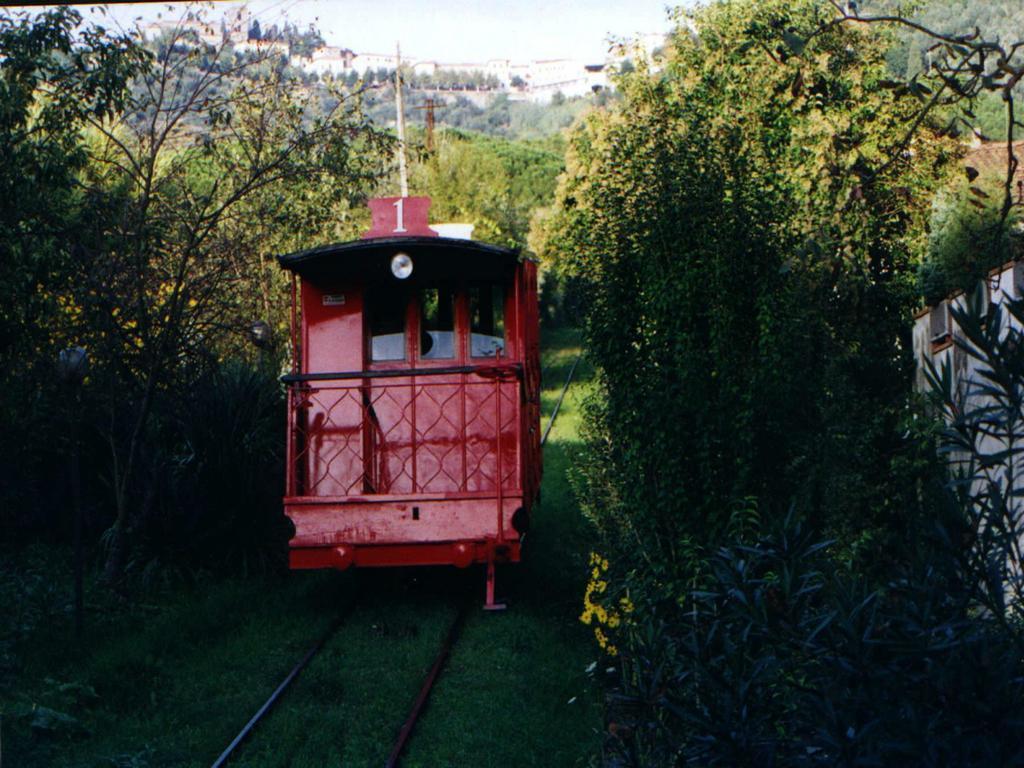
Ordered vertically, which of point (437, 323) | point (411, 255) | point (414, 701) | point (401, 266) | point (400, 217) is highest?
point (400, 217)

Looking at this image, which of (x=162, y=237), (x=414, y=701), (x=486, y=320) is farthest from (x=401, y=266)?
(x=414, y=701)

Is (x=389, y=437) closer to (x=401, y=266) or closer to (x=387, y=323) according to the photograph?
(x=387, y=323)

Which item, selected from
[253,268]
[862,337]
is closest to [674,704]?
[862,337]

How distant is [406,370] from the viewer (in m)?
11.2

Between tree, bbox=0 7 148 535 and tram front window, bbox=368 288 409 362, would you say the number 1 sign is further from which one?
tree, bbox=0 7 148 535

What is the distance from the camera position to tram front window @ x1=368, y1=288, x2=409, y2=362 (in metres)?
11.6

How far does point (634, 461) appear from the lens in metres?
8.20

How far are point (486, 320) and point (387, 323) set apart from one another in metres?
0.96

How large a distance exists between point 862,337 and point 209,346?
8.46m

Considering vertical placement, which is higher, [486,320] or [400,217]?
[400,217]

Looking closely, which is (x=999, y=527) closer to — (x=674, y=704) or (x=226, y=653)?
(x=674, y=704)

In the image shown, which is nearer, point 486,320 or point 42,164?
point 42,164

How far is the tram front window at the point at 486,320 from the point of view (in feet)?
37.7

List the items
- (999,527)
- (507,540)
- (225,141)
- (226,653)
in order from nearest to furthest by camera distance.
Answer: (999,527), (226,653), (507,540), (225,141)
